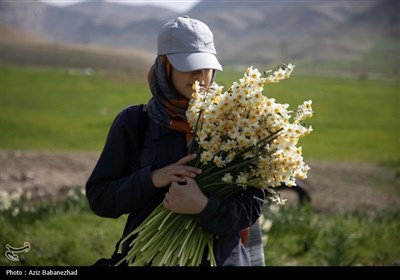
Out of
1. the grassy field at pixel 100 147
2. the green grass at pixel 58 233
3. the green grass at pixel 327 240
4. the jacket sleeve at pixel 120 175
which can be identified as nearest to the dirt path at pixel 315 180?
the grassy field at pixel 100 147

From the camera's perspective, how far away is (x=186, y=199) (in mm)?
2492

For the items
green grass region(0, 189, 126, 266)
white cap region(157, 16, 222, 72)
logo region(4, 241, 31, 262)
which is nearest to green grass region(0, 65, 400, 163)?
green grass region(0, 189, 126, 266)

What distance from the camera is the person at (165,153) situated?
2.56m

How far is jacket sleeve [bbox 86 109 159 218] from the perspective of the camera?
259cm

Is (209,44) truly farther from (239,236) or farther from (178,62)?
(239,236)

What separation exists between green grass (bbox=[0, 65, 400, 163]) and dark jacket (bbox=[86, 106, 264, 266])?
8.98m

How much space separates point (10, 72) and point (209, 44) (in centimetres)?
4976

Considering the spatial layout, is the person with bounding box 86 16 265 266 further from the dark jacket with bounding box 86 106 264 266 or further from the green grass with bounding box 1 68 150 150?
the green grass with bounding box 1 68 150 150

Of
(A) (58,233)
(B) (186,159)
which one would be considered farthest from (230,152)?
(A) (58,233)

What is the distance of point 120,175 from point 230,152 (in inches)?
19.7

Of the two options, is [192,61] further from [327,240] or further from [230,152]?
[327,240]

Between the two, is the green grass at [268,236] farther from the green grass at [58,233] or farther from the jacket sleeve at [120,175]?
the jacket sleeve at [120,175]

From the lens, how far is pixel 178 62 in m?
2.63

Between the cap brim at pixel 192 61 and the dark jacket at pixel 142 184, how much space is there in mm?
271
